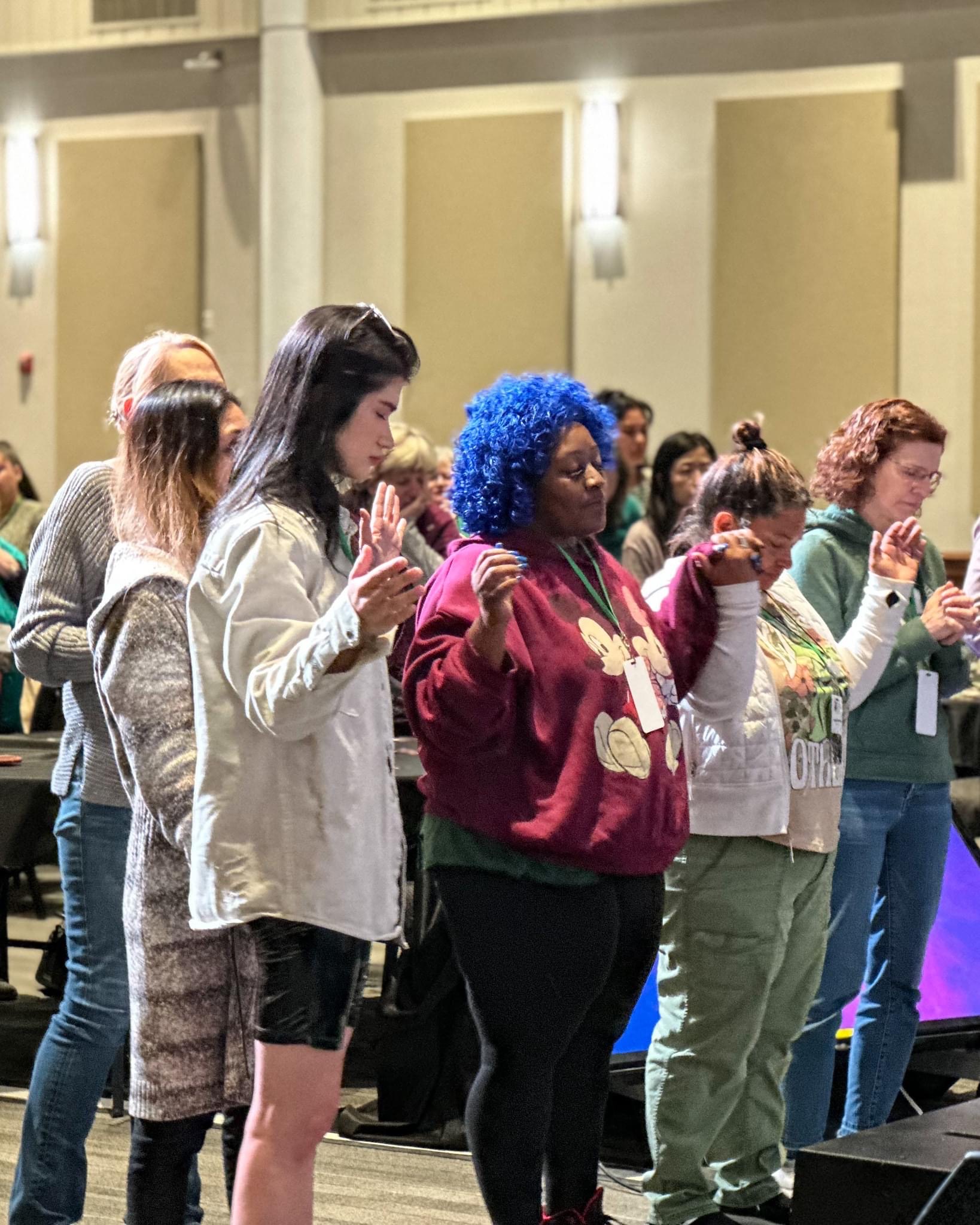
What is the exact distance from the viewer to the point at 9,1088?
12.3 feet

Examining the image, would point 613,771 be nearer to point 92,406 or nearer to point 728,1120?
point 728,1120

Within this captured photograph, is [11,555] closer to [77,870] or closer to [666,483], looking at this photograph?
[666,483]

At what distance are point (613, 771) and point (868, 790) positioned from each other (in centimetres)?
94

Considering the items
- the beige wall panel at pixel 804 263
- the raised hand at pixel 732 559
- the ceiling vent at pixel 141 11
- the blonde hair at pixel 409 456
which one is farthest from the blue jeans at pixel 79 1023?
the ceiling vent at pixel 141 11

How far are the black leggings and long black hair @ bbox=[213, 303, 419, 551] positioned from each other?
1.87 feet

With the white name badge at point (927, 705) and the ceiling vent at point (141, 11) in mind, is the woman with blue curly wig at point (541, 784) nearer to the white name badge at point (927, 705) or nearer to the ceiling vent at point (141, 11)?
the white name badge at point (927, 705)

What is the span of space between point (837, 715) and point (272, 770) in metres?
1.19

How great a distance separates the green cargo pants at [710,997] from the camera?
8.80 feet

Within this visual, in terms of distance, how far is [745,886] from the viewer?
269 centimetres

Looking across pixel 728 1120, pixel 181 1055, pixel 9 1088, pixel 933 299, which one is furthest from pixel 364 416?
pixel 933 299

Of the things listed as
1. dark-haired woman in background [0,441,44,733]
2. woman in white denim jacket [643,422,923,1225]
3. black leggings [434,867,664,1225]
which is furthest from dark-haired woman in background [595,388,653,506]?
black leggings [434,867,664,1225]

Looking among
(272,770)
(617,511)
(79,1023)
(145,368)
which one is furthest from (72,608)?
(617,511)

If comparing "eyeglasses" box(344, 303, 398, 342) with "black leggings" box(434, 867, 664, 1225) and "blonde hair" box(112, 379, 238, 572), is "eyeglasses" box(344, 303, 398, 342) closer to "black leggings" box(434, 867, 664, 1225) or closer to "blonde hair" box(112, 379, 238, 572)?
"blonde hair" box(112, 379, 238, 572)

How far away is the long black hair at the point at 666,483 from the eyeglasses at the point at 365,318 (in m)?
2.74
